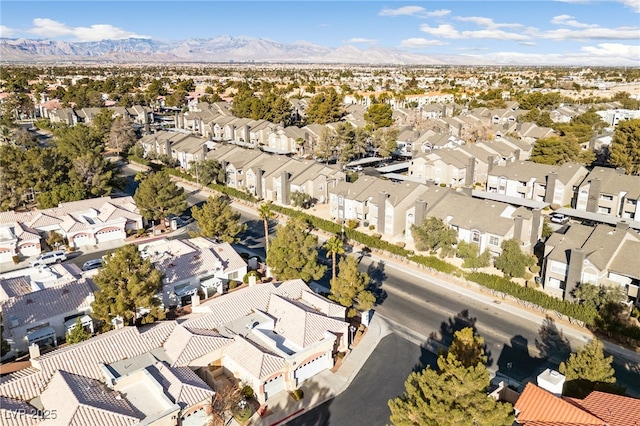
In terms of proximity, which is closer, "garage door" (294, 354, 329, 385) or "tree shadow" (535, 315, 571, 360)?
"garage door" (294, 354, 329, 385)

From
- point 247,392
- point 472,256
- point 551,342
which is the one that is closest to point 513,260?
point 472,256

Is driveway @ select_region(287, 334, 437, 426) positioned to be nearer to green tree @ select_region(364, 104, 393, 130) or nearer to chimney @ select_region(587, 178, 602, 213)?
chimney @ select_region(587, 178, 602, 213)

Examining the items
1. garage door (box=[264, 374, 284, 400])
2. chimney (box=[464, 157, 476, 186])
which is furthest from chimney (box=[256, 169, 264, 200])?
garage door (box=[264, 374, 284, 400])

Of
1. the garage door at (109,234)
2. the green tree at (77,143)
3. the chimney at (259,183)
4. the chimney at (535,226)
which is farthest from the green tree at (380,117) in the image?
the garage door at (109,234)

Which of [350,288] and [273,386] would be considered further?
[350,288]

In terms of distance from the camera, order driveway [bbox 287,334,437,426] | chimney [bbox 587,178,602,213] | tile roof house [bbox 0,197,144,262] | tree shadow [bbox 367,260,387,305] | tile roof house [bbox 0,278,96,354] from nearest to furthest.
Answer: driveway [bbox 287,334,437,426], tile roof house [bbox 0,278,96,354], tree shadow [bbox 367,260,387,305], tile roof house [bbox 0,197,144,262], chimney [bbox 587,178,602,213]

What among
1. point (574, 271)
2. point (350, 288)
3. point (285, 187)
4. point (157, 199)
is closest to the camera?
point (350, 288)

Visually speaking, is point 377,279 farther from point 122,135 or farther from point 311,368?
point 122,135
